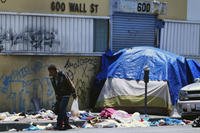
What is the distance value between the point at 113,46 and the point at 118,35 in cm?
47

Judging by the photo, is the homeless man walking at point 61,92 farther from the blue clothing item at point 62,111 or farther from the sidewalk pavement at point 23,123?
the sidewalk pavement at point 23,123

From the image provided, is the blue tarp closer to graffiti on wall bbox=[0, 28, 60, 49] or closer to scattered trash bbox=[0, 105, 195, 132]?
scattered trash bbox=[0, 105, 195, 132]

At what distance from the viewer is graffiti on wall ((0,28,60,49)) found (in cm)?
1802

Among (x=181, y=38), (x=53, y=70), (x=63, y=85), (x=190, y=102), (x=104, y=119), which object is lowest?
(x=104, y=119)

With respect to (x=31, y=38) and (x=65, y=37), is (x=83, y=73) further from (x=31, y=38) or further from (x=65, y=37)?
(x=31, y=38)

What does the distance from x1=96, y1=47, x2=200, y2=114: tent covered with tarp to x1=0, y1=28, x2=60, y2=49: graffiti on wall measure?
226cm

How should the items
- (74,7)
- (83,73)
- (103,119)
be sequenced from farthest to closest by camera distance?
(83,73) → (74,7) → (103,119)

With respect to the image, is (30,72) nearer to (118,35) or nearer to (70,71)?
(70,71)

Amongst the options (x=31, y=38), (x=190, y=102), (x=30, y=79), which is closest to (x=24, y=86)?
(x=30, y=79)

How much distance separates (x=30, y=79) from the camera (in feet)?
60.4

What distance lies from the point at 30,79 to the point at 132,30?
15.3 ft

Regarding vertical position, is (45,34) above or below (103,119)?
above

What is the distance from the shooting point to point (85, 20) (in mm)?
19531

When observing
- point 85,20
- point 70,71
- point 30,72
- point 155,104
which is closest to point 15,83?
point 30,72
